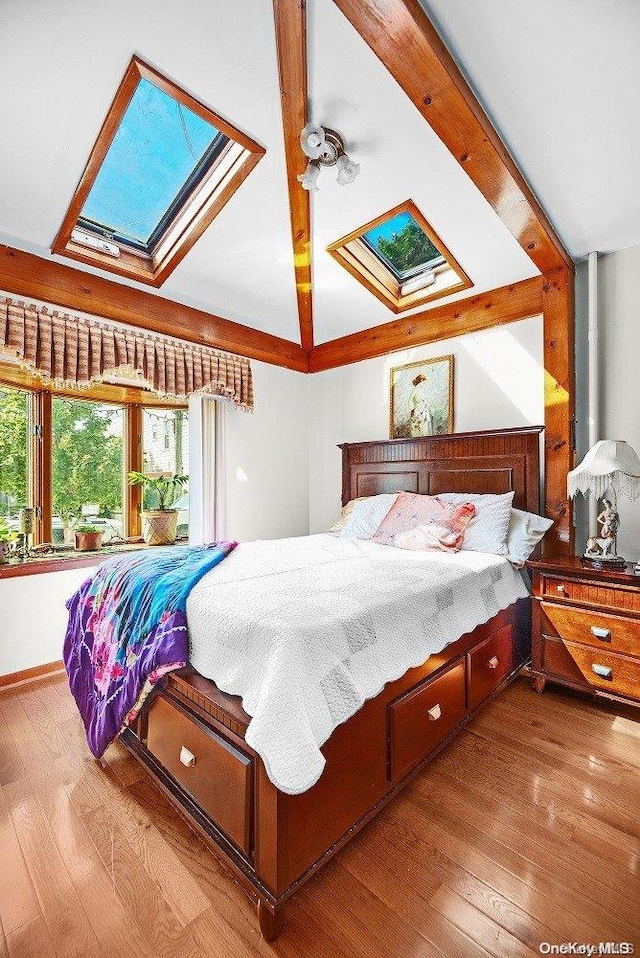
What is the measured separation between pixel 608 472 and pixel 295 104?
2472 mm

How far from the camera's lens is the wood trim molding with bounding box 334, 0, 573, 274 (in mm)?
1554

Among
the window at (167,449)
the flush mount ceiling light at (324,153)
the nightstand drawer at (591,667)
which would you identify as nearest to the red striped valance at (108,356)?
the window at (167,449)

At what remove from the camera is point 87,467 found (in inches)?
141

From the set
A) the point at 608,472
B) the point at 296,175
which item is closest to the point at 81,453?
the point at 296,175

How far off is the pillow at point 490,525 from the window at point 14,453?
3120 millimetres

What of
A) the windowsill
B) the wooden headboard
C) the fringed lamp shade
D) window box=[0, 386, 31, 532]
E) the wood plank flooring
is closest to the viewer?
the wood plank flooring

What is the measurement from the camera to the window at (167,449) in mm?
3990

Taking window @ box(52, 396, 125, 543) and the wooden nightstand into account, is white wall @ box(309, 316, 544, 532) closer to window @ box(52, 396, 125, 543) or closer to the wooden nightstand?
the wooden nightstand

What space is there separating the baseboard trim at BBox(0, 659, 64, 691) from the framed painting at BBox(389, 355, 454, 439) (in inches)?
119

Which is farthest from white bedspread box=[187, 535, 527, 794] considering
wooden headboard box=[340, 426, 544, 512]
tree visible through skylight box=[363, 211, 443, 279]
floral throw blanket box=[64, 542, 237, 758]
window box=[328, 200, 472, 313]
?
tree visible through skylight box=[363, 211, 443, 279]

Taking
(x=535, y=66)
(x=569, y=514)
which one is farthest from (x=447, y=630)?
(x=535, y=66)

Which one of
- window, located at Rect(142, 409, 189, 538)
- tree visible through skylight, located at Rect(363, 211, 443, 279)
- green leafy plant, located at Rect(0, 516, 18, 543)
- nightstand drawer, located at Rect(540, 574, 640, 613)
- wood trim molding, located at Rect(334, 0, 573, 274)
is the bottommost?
nightstand drawer, located at Rect(540, 574, 640, 613)

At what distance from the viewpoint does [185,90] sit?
2.04 metres

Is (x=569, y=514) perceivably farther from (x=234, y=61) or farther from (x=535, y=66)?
(x=234, y=61)
